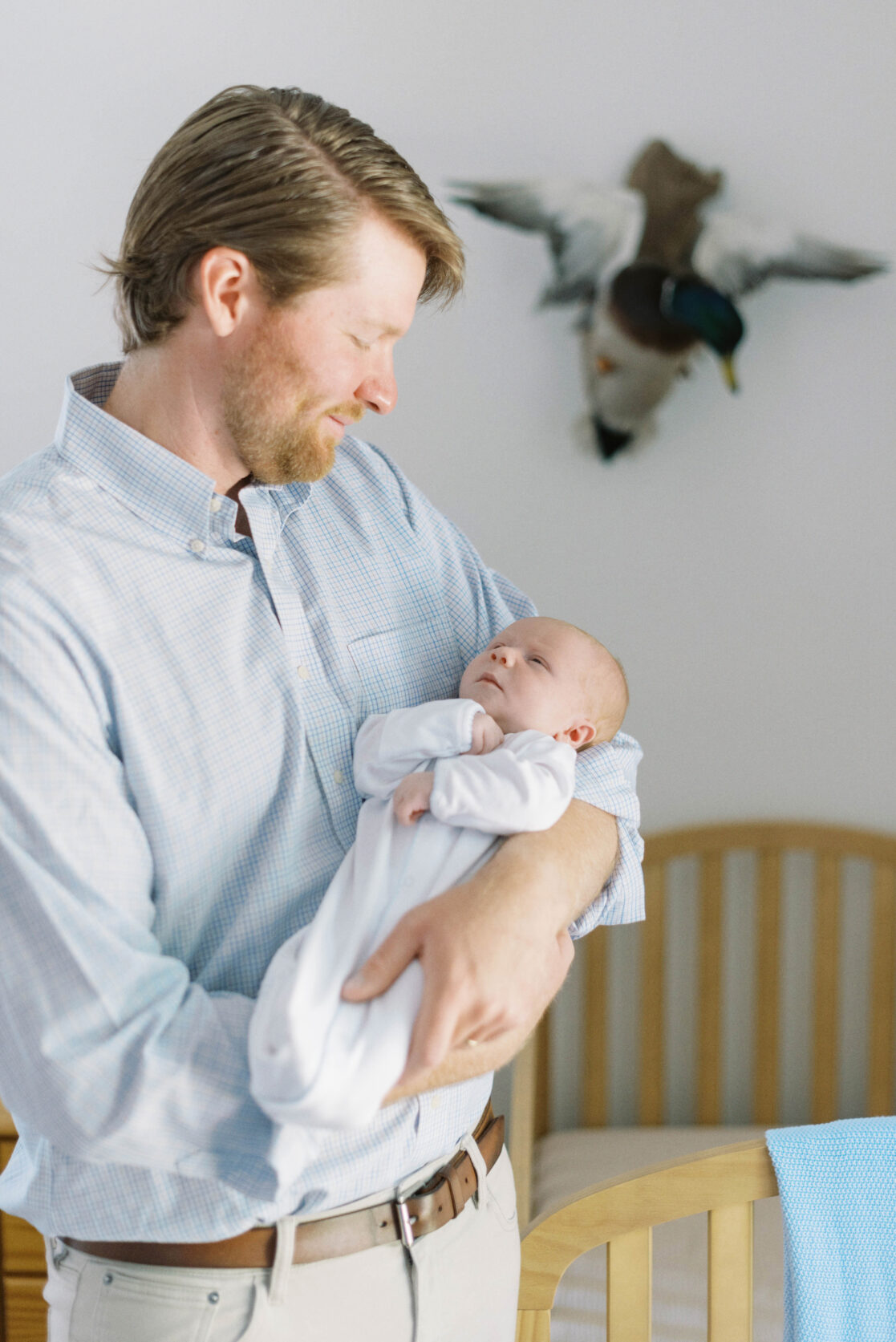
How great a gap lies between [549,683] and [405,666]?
0.50 feet

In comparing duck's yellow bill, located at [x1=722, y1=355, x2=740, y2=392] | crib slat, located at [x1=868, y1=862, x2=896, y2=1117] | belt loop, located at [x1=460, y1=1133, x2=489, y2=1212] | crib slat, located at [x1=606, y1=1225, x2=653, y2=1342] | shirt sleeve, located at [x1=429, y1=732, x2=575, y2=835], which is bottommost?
crib slat, located at [x1=868, y1=862, x2=896, y2=1117]

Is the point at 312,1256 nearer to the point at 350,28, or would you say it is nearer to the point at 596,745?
the point at 596,745

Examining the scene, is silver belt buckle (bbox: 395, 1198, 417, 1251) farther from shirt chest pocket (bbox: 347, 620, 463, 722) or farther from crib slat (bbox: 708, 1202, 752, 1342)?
shirt chest pocket (bbox: 347, 620, 463, 722)

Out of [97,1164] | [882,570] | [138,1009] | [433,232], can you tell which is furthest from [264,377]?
[882,570]

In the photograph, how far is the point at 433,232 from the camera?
3.49 ft

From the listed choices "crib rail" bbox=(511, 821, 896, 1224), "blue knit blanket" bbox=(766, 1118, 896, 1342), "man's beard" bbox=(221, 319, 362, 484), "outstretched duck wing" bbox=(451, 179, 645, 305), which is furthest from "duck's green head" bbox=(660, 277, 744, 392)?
"blue knit blanket" bbox=(766, 1118, 896, 1342)

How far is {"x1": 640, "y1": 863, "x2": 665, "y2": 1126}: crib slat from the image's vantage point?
2301 mm

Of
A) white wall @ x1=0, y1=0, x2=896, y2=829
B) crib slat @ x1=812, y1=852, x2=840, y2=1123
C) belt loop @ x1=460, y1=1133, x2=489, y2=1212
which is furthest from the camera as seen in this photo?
crib slat @ x1=812, y1=852, x2=840, y2=1123

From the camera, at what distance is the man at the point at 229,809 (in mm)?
792

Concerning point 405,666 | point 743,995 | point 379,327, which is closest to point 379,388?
point 379,327

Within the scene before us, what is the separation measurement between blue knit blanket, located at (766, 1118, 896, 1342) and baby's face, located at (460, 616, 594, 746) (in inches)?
17.7

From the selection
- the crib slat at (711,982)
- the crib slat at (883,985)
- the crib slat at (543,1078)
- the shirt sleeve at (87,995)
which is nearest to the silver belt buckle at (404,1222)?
the shirt sleeve at (87,995)

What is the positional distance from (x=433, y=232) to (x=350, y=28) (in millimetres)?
1390

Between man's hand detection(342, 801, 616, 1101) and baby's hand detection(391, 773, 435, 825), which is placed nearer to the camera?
man's hand detection(342, 801, 616, 1101)
